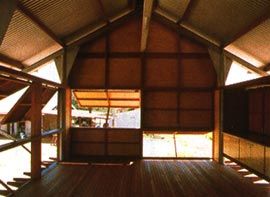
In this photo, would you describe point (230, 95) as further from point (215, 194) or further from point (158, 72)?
point (215, 194)

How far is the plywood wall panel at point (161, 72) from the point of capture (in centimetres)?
1048

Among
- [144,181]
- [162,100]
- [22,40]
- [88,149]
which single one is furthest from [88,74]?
[144,181]

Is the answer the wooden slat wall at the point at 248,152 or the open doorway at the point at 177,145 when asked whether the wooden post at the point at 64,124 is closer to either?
the open doorway at the point at 177,145

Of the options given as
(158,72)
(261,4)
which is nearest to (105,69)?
(158,72)

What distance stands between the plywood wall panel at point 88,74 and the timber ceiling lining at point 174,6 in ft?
9.09

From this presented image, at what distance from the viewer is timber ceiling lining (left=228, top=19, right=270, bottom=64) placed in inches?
274

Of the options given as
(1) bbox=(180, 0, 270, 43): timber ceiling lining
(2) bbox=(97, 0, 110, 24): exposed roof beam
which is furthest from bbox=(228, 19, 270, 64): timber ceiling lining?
(2) bbox=(97, 0, 110, 24): exposed roof beam

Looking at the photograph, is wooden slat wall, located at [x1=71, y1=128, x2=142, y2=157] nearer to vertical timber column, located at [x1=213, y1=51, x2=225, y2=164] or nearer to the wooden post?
the wooden post

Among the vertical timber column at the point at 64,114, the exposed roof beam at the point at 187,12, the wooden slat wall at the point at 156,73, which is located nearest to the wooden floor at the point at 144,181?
the vertical timber column at the point at 64,114

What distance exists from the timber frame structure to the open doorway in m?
0.97

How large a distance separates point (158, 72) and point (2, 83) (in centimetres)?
535

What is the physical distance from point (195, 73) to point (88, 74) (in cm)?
369

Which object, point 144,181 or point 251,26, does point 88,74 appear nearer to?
point 144,181

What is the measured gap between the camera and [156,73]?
10.5m
